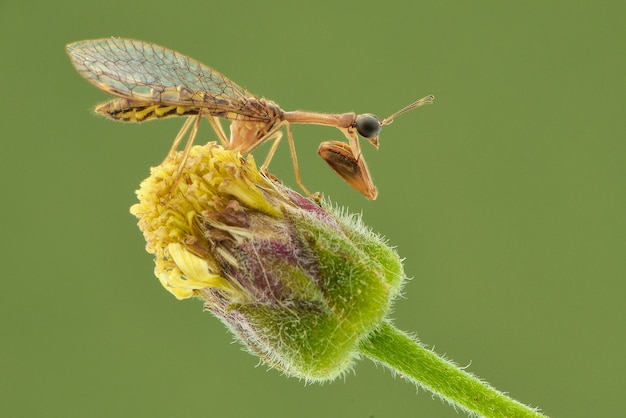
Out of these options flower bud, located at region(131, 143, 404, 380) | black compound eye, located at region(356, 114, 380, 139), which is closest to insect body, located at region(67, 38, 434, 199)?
black compound eye, located at region(356, 114, 380, 139)

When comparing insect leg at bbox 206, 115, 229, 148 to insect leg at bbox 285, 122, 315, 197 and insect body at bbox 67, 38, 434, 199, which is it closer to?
insect body at bbox 67, 38, 434, 199

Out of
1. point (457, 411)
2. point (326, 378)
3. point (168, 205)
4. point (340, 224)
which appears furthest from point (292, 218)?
point (457, 411)

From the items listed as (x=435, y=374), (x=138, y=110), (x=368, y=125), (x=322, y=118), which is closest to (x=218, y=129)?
(x=138, y=110)

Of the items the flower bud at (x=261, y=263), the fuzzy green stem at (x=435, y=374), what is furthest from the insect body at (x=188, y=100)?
the fuzzy green stem at (x=435, y=374)

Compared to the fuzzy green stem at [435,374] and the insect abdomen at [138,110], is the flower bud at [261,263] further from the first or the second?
the insect abdomen at [138,110]

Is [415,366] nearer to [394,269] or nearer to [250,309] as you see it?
[394,269]
